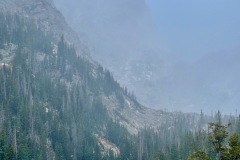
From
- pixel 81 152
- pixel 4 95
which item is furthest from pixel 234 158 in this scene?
pixel 4 95

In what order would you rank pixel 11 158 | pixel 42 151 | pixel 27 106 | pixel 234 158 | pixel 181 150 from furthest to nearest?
pixel 27 106, pixel 181 150, pixel 42 151, pixel 11 158, pixel 234 158

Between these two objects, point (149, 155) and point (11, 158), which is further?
point (149, 155)

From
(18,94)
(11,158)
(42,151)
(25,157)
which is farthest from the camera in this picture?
(18,94)

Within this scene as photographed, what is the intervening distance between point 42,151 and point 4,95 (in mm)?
52401

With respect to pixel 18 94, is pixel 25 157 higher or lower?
lower

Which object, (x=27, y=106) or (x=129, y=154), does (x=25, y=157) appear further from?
(x=129, y=154)

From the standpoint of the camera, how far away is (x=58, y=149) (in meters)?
163

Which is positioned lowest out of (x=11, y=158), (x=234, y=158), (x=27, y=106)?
(x=234, y=158)

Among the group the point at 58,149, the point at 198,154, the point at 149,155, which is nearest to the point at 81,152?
the point at 58,149

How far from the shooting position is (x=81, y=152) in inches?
7111

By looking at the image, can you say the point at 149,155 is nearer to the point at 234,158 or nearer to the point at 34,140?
the point at 34,140

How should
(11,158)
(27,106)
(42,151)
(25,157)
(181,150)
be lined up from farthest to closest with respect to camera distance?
(27,106) < (181,150) < (42,151) < (25,157) < (11,158)

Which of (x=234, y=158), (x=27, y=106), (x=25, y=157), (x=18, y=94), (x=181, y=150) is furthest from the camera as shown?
(x=18, y=94)

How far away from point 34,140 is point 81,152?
2730 centimetres
